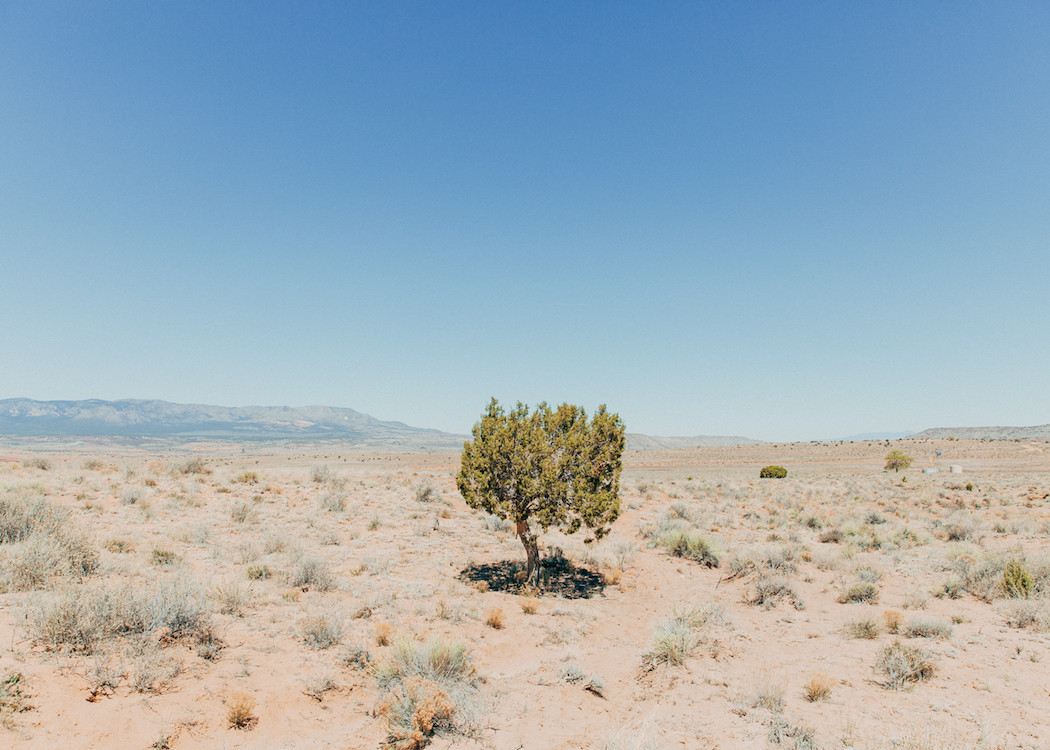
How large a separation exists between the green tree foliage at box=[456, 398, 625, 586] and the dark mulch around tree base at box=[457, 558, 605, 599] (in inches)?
23.4

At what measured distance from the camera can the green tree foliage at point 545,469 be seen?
40.4 feet

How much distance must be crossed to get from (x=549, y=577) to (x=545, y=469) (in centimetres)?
396

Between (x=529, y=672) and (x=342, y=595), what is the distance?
491 centimetres

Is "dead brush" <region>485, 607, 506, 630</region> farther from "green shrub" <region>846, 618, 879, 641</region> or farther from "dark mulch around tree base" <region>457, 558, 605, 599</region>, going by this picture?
"green shrub" <region>846, 618, 879, 641</region>

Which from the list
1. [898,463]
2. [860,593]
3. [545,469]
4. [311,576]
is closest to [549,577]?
[545,469]

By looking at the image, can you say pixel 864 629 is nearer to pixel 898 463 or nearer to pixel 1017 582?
pixel 1017 582

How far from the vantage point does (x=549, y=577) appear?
14008mm

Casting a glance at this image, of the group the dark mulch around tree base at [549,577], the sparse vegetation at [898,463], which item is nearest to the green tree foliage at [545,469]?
the dark mulch around tree base at [549,577]

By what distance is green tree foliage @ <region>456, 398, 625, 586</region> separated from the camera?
12312mm

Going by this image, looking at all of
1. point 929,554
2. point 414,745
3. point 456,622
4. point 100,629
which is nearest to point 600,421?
point 456,622

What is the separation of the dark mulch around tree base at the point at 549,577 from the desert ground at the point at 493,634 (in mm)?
114

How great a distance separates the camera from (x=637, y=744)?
18.0ft

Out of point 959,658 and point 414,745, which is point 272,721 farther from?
point 959,658

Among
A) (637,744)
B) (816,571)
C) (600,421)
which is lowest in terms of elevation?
(816,571)
